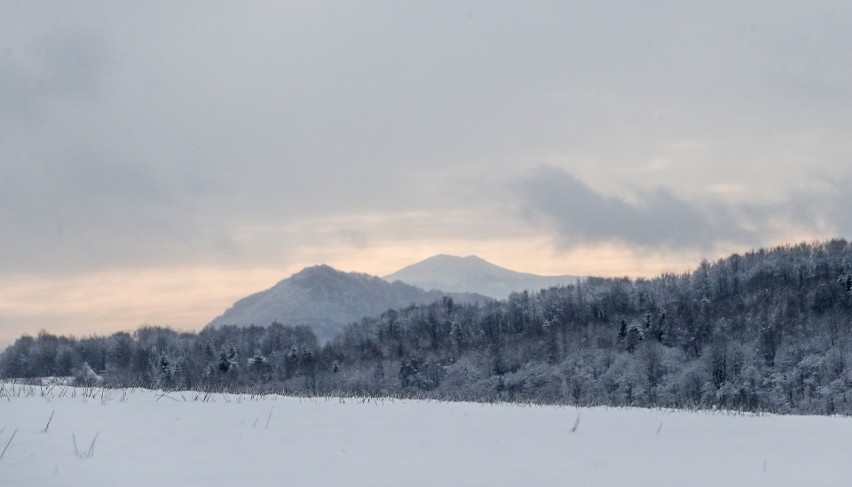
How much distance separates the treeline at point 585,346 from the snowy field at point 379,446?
90345mm

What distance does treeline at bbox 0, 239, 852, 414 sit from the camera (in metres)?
115

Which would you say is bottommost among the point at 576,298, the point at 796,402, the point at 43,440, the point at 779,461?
the point at 796,402

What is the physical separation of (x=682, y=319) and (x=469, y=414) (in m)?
141

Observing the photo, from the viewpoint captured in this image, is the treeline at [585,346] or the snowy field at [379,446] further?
the treeline at [585,346]

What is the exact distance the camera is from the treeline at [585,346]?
115 meters

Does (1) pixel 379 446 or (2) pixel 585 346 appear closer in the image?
Answer: (1) pixel 379 446

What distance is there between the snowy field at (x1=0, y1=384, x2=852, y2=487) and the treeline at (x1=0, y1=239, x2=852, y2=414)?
9034cm

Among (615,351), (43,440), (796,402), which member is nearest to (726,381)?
(796,402)

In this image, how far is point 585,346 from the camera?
14412 centimetres

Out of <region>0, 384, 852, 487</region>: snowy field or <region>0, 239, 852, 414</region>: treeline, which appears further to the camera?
<region>0, 239, 852, 414</region>: treeline

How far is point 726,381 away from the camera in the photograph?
371ft

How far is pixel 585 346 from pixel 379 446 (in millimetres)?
138869

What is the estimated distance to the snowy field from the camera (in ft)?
27.8

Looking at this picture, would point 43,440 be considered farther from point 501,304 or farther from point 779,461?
point 501,304
